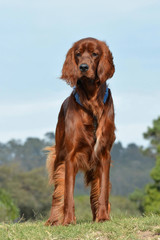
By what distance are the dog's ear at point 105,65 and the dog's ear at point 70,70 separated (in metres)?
0.32

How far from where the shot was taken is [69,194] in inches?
254

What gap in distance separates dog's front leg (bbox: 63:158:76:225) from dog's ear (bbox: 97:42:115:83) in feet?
3.72

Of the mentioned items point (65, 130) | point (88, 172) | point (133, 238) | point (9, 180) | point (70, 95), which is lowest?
point (133, 238)

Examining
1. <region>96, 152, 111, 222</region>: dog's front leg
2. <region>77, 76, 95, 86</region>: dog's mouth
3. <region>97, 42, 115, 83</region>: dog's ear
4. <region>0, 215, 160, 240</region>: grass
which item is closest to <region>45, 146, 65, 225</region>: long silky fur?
<region>96, 152, 111, 222</region>: dog's front leg

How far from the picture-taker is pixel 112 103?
6.74 meters

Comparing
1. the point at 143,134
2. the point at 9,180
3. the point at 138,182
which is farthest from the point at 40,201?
the point at 138,182

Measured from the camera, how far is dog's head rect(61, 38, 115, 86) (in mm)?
6350

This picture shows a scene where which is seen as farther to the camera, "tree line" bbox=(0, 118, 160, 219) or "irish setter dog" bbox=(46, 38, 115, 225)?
"tree line" bbox=(0, 118, 160, 219)

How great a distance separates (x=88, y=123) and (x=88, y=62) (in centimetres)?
79

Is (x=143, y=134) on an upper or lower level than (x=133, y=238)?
upper

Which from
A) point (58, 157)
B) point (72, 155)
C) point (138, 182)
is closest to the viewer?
point (72, 155)

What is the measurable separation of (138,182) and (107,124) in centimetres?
7931

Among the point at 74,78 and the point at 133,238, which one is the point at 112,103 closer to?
the point at 74,78

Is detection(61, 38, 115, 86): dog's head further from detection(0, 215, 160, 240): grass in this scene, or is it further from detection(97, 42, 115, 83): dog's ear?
detection(0, 215, 160, 240): grass
